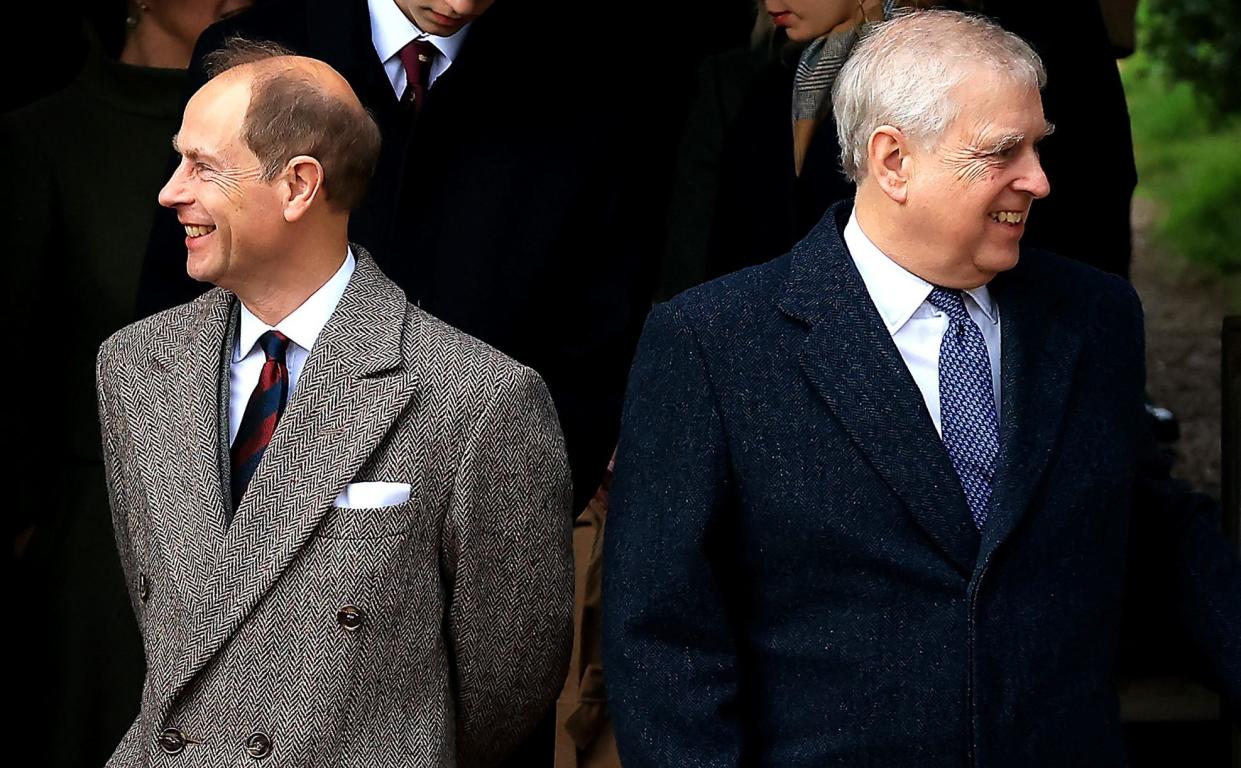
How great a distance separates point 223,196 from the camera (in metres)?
2.95

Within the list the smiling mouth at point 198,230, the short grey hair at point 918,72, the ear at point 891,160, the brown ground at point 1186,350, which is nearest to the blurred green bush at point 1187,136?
the brown ground at point 1186,350

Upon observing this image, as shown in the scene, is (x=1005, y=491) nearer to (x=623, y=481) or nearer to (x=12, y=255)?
(x=623, y=481)

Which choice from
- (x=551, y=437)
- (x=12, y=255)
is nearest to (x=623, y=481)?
(x=551, y=437)

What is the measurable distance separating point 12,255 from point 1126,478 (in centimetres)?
228

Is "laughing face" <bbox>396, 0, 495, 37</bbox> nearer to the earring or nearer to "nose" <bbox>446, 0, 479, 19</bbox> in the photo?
"nose" <bbox>446, 0, 479, 19</bbox>

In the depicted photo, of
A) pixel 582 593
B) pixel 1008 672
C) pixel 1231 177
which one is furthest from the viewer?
pixel 1231 177

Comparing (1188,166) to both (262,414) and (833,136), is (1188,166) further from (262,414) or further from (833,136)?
(262,414)

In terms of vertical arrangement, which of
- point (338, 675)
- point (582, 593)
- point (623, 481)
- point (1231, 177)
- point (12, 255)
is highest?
point (623, 481)

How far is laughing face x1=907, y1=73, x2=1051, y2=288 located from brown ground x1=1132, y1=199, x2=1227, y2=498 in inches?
158

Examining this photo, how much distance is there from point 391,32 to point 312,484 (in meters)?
1.04

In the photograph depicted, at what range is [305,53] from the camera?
368 centimetres

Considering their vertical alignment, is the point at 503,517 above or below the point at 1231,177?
above

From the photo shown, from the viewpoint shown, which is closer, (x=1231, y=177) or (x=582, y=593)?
(x=582, y=593)

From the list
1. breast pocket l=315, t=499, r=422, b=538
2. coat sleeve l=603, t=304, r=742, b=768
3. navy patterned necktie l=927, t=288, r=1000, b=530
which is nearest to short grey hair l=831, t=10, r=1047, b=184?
navy patterned necktie l=927, t=288, r=1000, b=530
